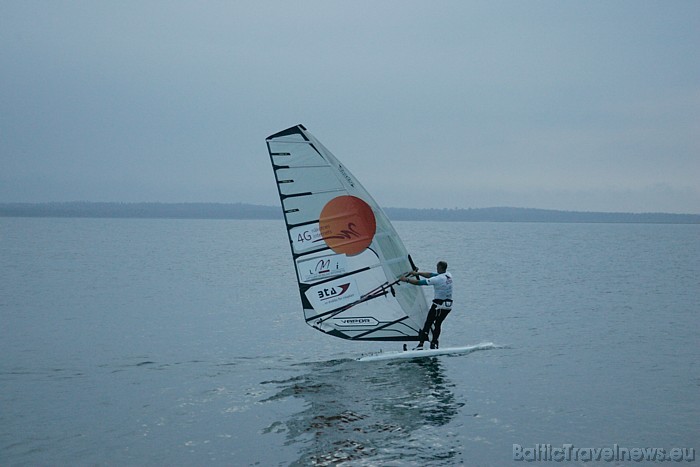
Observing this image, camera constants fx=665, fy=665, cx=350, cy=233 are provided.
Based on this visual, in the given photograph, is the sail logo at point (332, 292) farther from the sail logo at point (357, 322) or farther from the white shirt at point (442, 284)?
the white shirt at point (442, 284)

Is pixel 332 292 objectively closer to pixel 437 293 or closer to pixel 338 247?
pixel 338 247

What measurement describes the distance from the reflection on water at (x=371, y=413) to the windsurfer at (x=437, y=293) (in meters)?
0.92

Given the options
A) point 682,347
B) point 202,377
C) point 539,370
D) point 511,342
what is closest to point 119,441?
point 202,377

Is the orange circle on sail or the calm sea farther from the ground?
the orange circle on sail

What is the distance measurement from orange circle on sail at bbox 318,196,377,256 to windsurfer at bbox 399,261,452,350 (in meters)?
1.28

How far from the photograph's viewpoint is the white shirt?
15.3 m

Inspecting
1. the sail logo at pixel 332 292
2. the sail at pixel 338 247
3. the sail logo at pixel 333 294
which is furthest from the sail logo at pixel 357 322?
the sail logo at pixel 332 292

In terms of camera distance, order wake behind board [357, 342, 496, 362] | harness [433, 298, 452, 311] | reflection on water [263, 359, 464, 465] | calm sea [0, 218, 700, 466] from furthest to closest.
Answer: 1. wake behind board [357, 342, 496, 362]
2. harness [433, 298, 452, 311]
3. calm sea [0, 218, 700, 466]
4. reflection on water [263, 359, 464, 465]

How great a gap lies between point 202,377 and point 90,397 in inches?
103

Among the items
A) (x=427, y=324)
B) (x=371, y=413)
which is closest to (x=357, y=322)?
(x=427, y=324)

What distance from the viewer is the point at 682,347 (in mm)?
20266

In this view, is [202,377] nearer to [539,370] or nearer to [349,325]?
[349,325]

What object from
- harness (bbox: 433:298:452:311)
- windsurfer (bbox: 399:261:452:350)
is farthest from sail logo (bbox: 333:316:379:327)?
harness (bbox: 433:298:452:311)

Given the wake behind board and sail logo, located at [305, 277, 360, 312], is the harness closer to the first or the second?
the wake behind board
